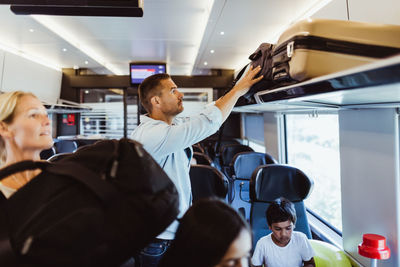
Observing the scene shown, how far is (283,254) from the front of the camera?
200cm

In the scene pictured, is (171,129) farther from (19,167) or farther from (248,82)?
(19,167)

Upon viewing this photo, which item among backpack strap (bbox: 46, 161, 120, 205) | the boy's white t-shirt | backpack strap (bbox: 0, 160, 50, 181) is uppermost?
backpack strap (bbox: 0, 160, 50, 181)

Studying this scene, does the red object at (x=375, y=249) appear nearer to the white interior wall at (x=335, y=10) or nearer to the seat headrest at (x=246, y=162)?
the white interior wall at (x=335, y=10)

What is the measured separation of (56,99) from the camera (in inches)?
295

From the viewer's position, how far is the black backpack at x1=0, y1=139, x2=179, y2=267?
0.65 meters

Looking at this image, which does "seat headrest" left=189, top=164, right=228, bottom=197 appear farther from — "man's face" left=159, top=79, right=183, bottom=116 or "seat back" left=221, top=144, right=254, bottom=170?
"seat back" left=221, top=144, right=254, bottom=170

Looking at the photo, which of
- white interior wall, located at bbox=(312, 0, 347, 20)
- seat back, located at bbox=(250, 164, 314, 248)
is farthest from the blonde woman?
white interior wall, located at bbox=(312, 0, 347, 20)

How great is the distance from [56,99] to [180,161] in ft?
23.5

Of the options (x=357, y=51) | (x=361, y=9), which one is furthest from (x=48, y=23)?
(x=357, y=51)

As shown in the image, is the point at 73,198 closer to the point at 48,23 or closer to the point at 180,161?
the point at 180,161

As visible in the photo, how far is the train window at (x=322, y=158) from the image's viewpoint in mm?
3338

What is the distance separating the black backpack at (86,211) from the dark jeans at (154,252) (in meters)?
0.90

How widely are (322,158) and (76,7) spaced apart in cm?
345

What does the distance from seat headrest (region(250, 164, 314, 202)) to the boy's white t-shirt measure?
57 centimetres
